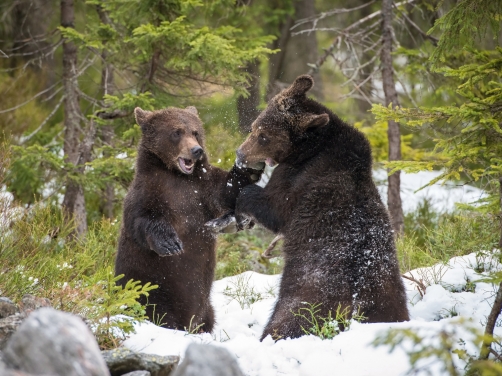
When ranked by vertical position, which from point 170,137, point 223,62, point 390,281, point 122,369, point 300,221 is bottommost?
point 122,369

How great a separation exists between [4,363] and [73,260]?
166 inches

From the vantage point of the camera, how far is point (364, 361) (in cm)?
441

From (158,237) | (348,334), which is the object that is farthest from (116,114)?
(348,334)

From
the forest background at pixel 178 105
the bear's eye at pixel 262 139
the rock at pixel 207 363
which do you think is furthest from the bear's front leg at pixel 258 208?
the rock at pixel 207 363

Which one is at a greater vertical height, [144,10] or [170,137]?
[144,10]

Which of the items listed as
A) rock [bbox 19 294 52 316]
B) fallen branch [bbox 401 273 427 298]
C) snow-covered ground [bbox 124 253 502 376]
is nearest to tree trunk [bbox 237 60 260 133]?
snow-covered ground [bbox 124 253 502 376]

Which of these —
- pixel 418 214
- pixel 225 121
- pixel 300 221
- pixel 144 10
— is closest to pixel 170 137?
pixel 300 221

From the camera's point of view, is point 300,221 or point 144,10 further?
point 144,10

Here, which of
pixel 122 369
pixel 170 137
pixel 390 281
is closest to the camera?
pixel 122 369

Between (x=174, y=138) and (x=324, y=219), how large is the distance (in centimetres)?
178

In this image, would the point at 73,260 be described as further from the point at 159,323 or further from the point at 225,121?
the point at 225,121

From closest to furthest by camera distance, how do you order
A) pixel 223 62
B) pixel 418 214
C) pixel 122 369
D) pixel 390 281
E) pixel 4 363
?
1. pixel 4 363
2. pixel 122 369
3. pixel 390 281
4. pixel 223 62
5. pixel 418 214

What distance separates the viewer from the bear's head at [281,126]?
5930 mm

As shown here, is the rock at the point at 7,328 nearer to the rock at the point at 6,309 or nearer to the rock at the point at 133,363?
the rock at the point at 6,309
